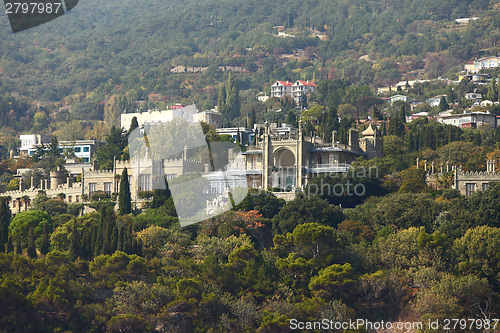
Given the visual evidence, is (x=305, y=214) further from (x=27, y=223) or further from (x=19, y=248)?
(x=27, y=223)

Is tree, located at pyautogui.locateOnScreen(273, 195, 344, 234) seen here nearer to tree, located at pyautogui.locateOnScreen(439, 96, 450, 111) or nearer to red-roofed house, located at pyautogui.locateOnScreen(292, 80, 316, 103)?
tree, located at pyautogui.locateOnScreen(439, 96, 450, 111)

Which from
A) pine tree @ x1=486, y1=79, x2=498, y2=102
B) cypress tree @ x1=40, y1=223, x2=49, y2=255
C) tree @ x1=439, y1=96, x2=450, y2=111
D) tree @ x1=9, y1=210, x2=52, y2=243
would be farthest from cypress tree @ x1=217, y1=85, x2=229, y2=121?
cypress tree @ x1=40, y1=223, x2=49, y2=255

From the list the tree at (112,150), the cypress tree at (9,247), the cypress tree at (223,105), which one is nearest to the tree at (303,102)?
the cypress tree at (223,105)

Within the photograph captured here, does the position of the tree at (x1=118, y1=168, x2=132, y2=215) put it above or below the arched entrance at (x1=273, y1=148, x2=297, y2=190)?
below

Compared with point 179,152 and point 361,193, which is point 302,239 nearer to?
point 361,193

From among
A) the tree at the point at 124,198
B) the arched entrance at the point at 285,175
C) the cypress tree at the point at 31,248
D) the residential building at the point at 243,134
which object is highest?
the residential building at the point at 243,134

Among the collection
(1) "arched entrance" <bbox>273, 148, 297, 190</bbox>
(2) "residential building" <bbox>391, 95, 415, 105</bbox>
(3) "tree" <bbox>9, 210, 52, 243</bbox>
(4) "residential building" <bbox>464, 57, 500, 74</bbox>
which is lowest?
(3) "tree" <bbox>9, 210, 52, 243</bbox>

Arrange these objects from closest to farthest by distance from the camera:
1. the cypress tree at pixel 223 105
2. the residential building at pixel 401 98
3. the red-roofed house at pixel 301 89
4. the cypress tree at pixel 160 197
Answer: the cypress tree at pixel 160 197, the residential building at pixel 401 98, the cypress tree at pixel 223 105, the red-roofed house at pixel 301 89

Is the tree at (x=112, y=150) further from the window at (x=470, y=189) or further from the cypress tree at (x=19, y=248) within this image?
the window at (x=470, y=189)

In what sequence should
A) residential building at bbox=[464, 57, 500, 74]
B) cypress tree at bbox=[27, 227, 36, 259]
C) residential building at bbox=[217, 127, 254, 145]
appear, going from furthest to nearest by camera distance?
residential building at bbox=[464, 57, 500, 74] < residential building at bbox=[217, 127, 254, 145] < cypress tree at bbox=[27, 227, 36, 259]

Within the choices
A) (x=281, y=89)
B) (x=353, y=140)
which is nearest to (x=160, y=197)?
(x=353, y=140)

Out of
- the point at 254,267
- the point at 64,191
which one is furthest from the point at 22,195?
the point at 254,267
